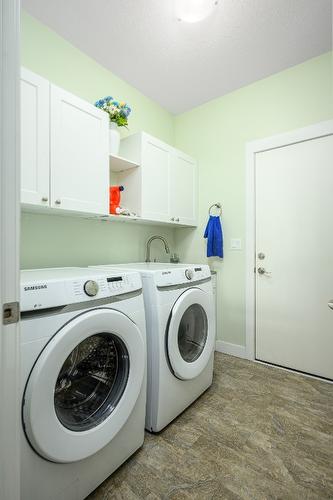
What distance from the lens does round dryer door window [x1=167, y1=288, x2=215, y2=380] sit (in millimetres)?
1465

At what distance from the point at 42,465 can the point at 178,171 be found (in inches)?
90.1

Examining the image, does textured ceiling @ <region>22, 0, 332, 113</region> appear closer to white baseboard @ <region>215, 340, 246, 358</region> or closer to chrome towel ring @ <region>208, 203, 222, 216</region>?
chrome towel ring @ <region>208, 203, 222, 216</region>

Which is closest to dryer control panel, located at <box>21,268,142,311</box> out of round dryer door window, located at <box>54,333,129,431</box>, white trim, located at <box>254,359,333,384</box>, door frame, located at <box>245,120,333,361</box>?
round dryer door window, located at <box>54,333,129,431</box>

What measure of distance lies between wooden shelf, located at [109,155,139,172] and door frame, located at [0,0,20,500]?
130 centimetres

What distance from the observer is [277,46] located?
6.41 ft

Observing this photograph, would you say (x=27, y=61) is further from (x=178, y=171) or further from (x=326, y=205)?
(x=326, y=205)

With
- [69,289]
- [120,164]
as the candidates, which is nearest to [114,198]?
[120,164]

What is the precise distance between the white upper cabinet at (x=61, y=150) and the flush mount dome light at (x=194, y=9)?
80 centimetres

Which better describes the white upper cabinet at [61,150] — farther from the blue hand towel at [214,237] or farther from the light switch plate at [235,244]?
the light switch plate at [235,244]

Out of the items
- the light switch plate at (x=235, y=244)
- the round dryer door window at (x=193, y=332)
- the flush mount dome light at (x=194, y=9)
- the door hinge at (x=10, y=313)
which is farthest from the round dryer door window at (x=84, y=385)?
the flush mount dome light at (x=194, y=9)

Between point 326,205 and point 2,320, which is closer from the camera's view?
point 2,320

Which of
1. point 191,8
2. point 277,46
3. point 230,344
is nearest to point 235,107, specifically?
point 277,46

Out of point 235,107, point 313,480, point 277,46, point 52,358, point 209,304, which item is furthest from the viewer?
point 235,107

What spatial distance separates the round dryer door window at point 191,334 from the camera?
146 centimetres
